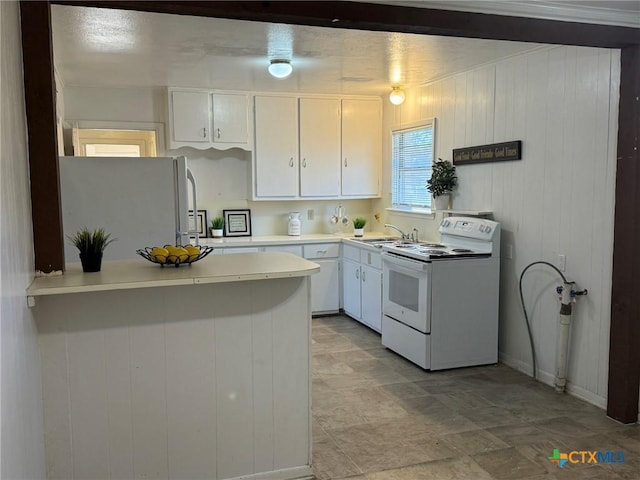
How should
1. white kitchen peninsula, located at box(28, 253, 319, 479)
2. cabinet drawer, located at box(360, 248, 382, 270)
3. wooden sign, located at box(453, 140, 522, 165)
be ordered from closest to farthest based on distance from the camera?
1. white kitchen peninsula, located at box(28, 253, 319, 479)
2. wooden sign, located at box(453, 140, 522, 165)
3. cabinet drawer, located at box(360, 248, 382, 270)

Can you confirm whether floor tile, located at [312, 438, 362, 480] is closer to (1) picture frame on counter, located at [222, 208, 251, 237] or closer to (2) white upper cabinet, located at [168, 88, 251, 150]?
(1) picture frame on counter, located at [222, 208, 251, 237]

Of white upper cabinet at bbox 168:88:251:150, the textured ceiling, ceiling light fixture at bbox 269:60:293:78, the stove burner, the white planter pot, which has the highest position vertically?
the textured ceiling

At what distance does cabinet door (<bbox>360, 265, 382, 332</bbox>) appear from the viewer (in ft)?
16.6

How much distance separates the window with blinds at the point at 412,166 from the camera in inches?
207

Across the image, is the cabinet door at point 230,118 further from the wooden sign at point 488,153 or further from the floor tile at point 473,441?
the floor tile at point 473,441

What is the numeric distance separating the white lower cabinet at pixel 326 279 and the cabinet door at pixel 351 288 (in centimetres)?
8

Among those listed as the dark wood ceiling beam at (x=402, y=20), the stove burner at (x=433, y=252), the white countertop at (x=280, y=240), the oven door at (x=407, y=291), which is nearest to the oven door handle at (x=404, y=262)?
the oven door at (x=407, y=291)

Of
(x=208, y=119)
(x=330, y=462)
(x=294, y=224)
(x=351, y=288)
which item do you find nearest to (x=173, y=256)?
(x=330, y=462)

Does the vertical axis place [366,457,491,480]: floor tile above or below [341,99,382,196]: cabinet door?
below

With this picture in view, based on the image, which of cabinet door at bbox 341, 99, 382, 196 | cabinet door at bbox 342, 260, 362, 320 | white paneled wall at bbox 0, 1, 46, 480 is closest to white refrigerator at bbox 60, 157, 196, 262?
white paneled wall at bbox 0, 1, 46, 480

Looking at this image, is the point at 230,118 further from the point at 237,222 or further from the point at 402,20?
the point at 402,20

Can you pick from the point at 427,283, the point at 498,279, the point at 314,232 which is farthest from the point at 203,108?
the point at 498,279

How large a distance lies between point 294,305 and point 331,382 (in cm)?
153

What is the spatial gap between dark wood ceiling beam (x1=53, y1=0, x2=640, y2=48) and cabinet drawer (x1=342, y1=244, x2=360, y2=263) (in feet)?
9.62
